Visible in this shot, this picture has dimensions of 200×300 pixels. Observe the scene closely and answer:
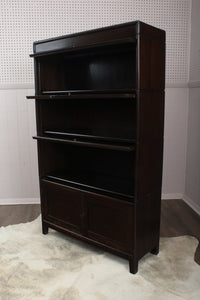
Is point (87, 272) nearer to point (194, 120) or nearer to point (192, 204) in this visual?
point (192, 204)

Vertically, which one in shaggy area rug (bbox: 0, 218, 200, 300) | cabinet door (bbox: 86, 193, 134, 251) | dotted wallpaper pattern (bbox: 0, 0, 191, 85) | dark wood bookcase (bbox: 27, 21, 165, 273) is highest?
dotted wallpaper pattern (bbox: 0, 0, 191, 85)

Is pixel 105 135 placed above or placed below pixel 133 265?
above

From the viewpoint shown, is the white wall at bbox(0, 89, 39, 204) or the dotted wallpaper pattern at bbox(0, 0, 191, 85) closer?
the dotted wallpaper pattern at bbox(0, 0, 191, 85)

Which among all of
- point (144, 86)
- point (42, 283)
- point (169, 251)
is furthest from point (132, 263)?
point (144, 86)

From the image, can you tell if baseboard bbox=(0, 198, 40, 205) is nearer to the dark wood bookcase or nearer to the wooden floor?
the wooden floor

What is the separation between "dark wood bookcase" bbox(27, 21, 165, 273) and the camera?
2299 mm

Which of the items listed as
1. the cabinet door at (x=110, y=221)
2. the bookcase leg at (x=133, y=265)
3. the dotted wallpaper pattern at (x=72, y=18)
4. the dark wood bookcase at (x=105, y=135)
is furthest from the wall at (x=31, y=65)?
the bookcase leg at (x=133, y=265)

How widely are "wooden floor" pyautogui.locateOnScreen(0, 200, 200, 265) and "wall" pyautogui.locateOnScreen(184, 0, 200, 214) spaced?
6.6 inches

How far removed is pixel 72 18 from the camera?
3643 millimetres

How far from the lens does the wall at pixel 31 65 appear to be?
3.62 meters

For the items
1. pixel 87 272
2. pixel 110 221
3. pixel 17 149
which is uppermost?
pixel 17 149

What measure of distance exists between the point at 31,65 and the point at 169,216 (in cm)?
247

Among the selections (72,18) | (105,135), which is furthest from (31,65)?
(105,135)

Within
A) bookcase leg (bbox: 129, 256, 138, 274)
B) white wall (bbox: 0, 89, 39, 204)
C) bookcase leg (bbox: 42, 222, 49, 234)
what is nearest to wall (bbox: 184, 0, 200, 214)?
bookcase leg (bbox: 129, 256, 138, 274)
